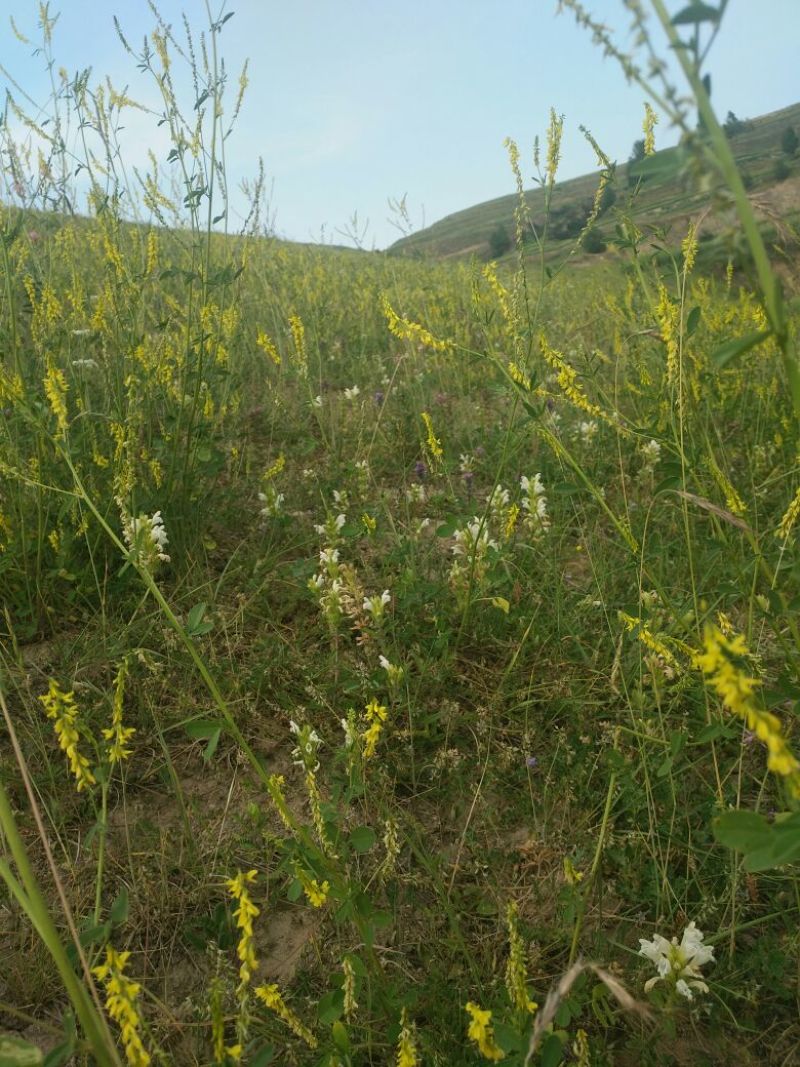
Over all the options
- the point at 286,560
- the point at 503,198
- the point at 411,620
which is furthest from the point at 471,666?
the point at 503,198

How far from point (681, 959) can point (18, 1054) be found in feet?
3.55

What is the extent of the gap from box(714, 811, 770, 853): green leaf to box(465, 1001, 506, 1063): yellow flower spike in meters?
0.49

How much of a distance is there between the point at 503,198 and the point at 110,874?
245 ft

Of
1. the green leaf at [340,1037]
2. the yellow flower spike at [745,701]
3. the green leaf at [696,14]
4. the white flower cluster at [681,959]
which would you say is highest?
the green leaf at [696,14]

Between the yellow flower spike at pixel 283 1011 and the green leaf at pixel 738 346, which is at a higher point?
the green leaf at pixel 738 346

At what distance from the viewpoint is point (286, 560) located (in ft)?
9.17

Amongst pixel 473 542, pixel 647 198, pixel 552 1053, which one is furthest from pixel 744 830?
pixel 647 198

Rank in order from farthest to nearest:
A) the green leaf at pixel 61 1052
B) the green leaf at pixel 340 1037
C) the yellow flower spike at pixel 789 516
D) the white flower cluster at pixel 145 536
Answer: the white flower cluster at pixel 145 536
the yellow flower spike at pixel 789 516
the green leaf at pixel 340 1037
the green leaf at pixel 61 1052

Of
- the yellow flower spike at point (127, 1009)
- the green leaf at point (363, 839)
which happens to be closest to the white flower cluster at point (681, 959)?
the green leaf at point (363, 839)

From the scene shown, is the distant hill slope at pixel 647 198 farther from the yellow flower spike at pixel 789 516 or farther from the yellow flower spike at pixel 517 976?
the yellow flower spike at pixel 517 976

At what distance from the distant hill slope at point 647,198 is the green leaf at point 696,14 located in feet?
0.36

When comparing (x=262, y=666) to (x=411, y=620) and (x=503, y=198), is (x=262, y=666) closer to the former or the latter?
(x=411, y=620)

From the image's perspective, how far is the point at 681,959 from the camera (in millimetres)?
1317

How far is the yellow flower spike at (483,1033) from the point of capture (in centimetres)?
109
